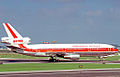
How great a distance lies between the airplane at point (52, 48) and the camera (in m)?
65.8

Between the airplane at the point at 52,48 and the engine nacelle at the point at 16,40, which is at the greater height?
the engine nacelle at the point at 16,40

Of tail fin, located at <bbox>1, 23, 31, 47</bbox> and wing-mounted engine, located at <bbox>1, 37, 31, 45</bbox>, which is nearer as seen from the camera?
wing-mounted engine, located at <bbox>1, 37, 31, 45</bbox>

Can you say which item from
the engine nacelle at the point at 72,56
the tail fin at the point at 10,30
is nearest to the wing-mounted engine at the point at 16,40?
the tail fin at the point at 10,30

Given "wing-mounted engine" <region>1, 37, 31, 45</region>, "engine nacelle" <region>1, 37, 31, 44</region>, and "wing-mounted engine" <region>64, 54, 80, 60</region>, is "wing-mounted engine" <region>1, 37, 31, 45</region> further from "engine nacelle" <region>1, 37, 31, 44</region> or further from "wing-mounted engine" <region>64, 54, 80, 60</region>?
"wing-mounted engine" <region>64, 54, 80, 60</region>

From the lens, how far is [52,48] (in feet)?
221

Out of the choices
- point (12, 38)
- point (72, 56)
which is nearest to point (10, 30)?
point (12, 38)

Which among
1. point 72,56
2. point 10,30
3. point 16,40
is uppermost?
point 10,30

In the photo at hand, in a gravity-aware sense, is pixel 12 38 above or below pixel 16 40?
above

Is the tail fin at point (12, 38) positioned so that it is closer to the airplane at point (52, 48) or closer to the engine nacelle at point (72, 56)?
the airplane at point (52, 48)

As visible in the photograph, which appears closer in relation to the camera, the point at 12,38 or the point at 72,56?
the point at 12,38

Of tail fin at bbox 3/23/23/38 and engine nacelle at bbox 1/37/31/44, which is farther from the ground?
tail fin at bbox 3/23/23/38

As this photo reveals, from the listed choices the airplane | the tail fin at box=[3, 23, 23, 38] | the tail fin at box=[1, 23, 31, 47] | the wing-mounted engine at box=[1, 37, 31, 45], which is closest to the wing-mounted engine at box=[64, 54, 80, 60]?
the airplane

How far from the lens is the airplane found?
216 feet

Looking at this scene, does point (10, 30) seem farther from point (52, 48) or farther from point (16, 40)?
point (52, 48)
